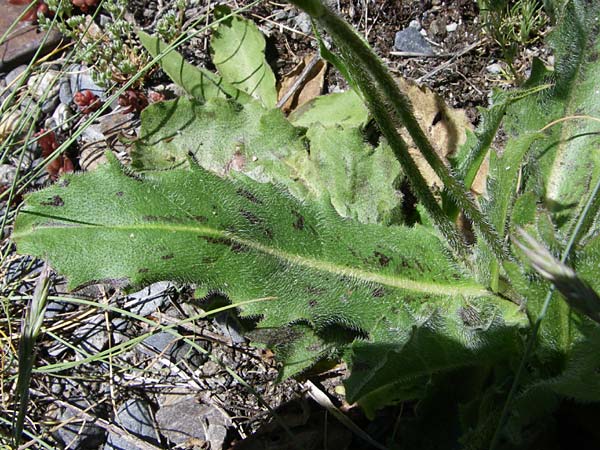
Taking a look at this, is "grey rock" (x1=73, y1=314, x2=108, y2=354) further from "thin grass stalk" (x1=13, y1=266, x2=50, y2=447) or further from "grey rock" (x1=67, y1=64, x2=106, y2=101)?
"grey rock" (x1=67, y1=64, x2=106, y2=101)

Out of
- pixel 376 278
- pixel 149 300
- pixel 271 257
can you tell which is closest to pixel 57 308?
pixel 149 300

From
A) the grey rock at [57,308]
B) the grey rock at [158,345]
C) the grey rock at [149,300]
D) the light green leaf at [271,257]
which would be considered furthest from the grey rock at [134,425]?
the light green leaf at [271,257]

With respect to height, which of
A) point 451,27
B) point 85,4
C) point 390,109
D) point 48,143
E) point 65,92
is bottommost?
point 451,27

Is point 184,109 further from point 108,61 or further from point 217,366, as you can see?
point 217,366

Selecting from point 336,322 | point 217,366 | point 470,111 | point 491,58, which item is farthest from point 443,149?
point 217,366

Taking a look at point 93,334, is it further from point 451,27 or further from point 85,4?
point 451,27

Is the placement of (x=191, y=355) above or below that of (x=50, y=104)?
below

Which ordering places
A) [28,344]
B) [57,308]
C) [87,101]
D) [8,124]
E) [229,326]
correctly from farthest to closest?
1. [8,124]
2. [87,101]
3. [57,308]
4. [229,326]
5. [28,344]
